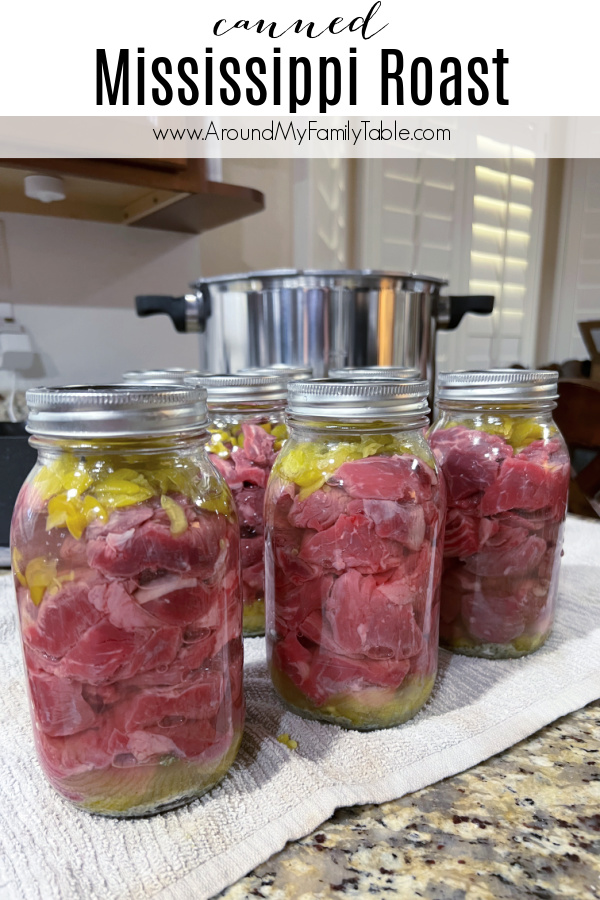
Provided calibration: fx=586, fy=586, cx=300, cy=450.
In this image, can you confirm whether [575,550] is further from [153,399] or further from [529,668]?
[153,399]

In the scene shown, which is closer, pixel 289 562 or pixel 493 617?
pixel 289 562

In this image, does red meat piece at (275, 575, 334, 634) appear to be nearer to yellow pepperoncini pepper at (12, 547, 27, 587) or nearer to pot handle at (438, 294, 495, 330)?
yellow pepperoncini pepper at (12, 547, 27, 587)

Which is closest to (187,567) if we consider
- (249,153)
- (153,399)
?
(153,399)

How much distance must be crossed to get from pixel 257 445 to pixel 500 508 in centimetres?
25

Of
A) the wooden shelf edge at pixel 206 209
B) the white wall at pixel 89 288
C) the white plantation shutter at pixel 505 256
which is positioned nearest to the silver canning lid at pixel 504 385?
the wooden shelf edge at pixel 206 209

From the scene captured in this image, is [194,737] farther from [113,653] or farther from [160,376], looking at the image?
[160,376]

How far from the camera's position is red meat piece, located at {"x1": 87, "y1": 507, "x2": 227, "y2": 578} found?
1.20ft

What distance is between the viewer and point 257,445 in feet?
2.04

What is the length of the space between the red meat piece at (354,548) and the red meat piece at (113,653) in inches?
5.5

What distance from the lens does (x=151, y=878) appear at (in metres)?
0.34

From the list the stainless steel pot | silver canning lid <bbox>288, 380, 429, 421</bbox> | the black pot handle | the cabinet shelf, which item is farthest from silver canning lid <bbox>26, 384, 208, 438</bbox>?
the black pot handle

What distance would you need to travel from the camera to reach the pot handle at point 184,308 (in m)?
0.97

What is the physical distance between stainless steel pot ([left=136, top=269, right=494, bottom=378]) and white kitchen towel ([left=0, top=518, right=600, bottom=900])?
49cm
